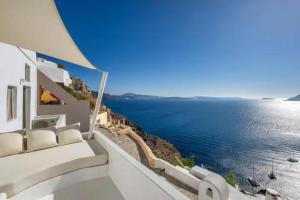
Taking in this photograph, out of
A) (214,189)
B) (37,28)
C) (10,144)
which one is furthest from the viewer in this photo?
(10,144)

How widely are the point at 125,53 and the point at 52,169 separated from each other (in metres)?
26.1

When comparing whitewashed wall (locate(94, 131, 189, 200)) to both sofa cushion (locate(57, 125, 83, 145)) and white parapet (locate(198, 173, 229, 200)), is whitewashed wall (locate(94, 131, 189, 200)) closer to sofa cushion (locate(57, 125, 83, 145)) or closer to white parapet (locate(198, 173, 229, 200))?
white parapet (locate(198, 173, 229, 200))

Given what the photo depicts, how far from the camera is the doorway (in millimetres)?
6248

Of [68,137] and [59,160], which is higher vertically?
[68,137]

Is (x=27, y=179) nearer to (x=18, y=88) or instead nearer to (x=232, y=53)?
(x=18, y=88)

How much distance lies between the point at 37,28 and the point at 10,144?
206cm

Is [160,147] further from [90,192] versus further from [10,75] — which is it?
[90,192]

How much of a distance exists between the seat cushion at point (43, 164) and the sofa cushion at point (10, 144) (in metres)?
0.11

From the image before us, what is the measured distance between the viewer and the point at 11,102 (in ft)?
15.8

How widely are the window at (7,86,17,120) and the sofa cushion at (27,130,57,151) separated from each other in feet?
6.18

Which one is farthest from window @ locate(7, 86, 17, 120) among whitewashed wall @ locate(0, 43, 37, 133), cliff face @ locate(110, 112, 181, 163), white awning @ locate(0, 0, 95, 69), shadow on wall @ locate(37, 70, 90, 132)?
cliff face @ locate(110, 112, 181, 163)

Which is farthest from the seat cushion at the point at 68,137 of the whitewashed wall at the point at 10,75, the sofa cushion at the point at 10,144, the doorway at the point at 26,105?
the doorway at the point at 26,105

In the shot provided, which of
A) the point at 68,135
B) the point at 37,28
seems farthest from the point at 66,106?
the point at 37,28

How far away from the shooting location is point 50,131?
144 inches
